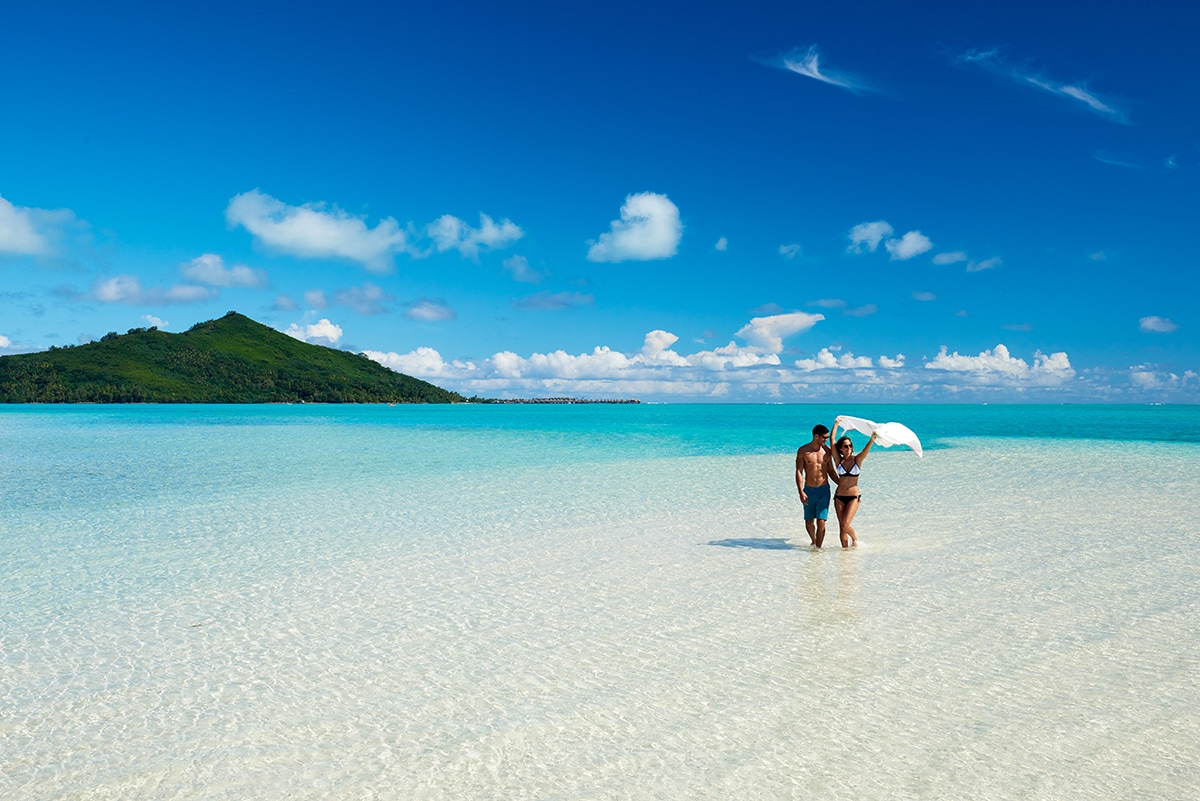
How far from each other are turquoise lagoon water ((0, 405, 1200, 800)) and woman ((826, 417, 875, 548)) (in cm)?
52

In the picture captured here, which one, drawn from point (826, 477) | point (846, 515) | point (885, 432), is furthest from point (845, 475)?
point (885, 432)

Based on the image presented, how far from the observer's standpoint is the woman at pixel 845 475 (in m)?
11.8

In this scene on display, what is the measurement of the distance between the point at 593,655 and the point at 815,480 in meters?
5.88

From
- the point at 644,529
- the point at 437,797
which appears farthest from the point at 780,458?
the point at 437,797

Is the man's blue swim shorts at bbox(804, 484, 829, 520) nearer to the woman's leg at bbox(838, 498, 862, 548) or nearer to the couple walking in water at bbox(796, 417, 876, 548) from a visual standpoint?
the couple walking in water at bbox(796, 417, 876, 548)

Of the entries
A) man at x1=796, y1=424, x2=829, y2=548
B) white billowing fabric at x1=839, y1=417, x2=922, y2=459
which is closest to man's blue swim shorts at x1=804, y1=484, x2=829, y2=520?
man at x1=796, y1=424, x2=829, y2=548

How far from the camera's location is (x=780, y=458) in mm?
33500

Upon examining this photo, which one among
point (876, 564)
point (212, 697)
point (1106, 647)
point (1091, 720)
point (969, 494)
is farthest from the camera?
point (969, 494)

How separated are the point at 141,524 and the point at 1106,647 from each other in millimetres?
15651

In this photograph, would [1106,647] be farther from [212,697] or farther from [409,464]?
[409,464]

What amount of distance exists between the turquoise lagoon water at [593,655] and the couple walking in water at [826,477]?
0.51 metres

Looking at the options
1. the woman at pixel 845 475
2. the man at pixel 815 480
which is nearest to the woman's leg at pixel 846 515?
the woman at pixel 845 475

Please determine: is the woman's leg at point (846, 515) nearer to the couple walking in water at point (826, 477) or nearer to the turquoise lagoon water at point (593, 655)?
the couple walking in water at point (826, 477)

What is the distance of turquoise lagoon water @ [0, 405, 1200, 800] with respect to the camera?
203 inches
